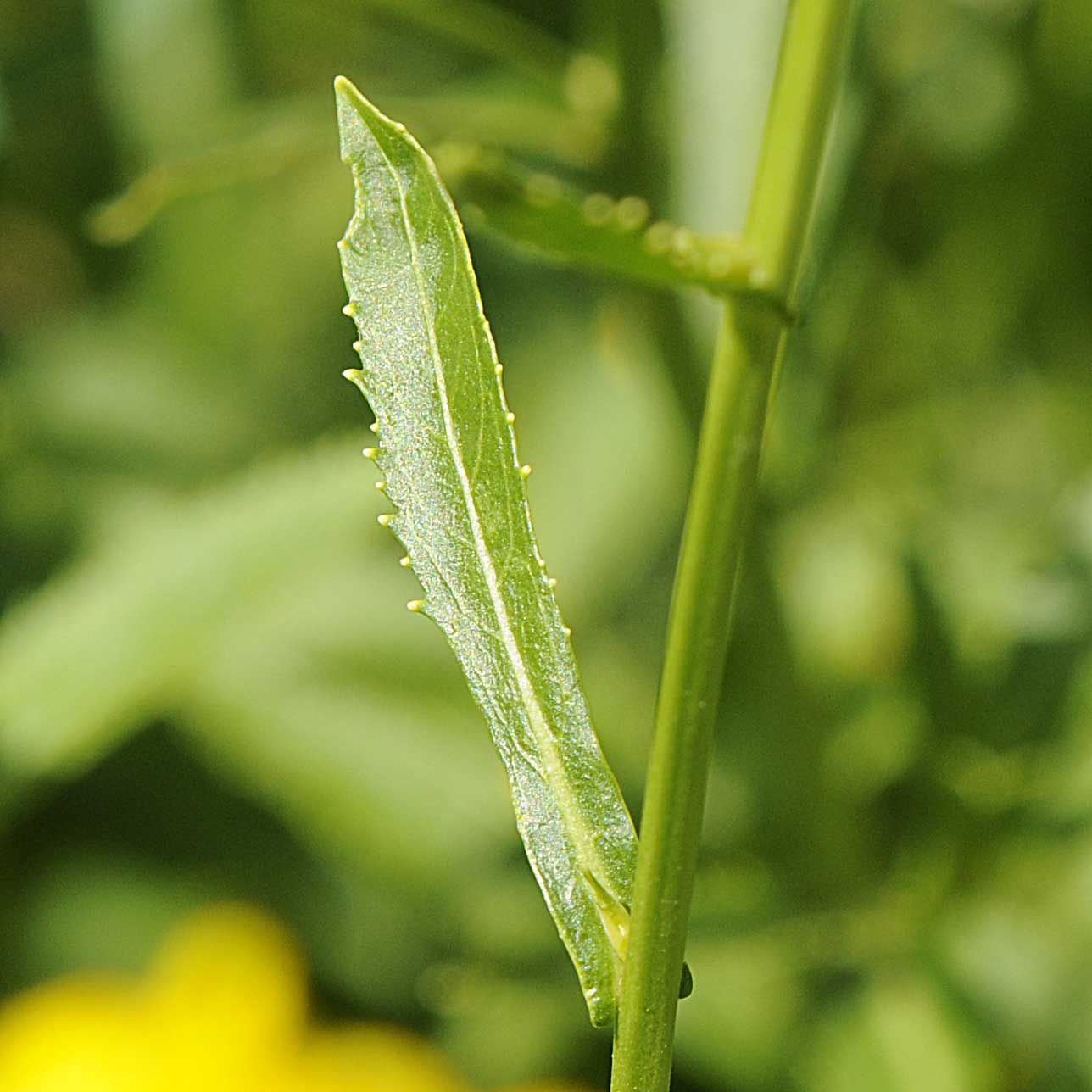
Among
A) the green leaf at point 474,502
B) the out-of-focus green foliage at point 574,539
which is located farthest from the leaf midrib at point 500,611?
the out-of-focus green foliage at point 574,539

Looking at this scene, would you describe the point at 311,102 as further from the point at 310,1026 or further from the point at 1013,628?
the point at 310,1026

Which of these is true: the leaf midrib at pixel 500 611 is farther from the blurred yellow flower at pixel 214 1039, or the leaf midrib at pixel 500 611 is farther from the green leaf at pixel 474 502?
the blurred yellow flower at pixel 214 1039

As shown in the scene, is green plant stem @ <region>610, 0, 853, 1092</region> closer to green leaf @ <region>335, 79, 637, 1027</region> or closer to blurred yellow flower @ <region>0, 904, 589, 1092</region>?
green leaf @ <region>335, 79, 637, 1027</region>

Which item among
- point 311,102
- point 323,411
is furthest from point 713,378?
point 323,411

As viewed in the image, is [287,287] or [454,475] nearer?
[454,475]

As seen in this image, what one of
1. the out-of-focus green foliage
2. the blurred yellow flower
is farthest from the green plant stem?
the blurred yellow flower

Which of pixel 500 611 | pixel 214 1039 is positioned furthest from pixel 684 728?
pixel 214 1039
